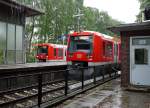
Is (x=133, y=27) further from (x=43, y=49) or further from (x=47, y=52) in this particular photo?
(x=43, y=49)

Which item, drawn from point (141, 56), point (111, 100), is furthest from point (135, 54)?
point (111, 100)

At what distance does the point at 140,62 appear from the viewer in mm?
13266

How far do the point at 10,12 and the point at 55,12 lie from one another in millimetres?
33485

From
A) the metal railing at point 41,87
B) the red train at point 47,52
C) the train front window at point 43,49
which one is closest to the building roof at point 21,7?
the metal railing at point 41,87

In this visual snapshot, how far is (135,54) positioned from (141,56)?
368 millimetres

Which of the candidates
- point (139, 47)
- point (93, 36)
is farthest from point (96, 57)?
point (139, 47)

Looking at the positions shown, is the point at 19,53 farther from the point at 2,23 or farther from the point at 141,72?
the point at 141,72

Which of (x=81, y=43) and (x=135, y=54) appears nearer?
(x=135, y=54)

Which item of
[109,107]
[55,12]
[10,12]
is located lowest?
[109,107]

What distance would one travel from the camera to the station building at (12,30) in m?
18.0

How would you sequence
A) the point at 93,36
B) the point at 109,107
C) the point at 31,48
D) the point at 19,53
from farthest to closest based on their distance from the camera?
the point at 31,48 → the point at 19,53 → the point at 93,36 → the point at 109,107

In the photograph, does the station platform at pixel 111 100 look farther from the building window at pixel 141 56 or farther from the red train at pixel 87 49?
the red train at pixel 87 49

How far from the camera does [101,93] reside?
461 inches

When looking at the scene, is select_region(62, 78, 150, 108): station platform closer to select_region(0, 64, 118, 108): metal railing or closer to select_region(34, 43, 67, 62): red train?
select_region(0, 64, 118, 108): metal railing
